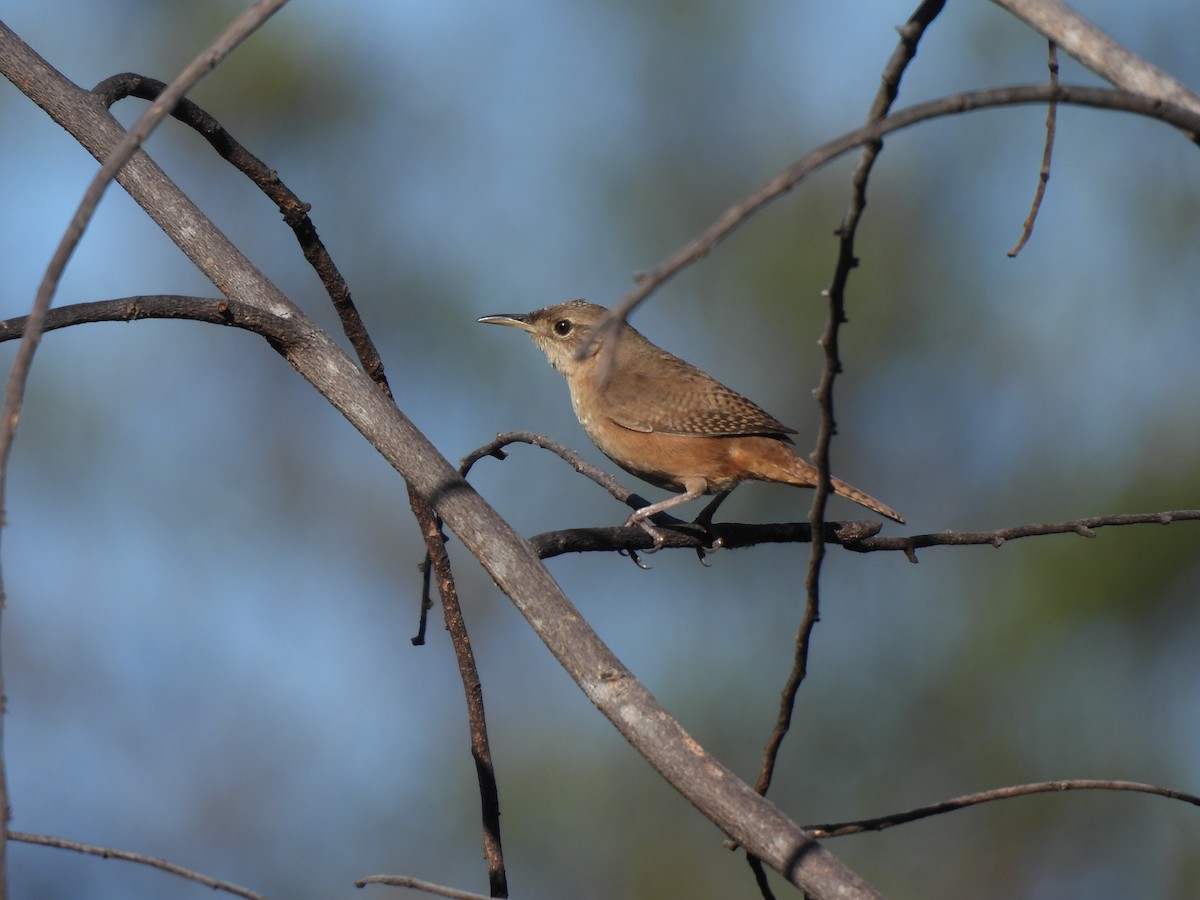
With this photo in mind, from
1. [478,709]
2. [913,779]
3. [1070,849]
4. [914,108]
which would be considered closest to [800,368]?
[913,779]

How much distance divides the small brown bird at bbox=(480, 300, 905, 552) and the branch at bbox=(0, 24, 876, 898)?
2.71m

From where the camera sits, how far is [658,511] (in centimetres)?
426

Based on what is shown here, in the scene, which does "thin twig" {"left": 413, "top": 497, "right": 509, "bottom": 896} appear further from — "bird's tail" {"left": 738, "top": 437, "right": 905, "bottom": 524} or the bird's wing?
the bird's wing

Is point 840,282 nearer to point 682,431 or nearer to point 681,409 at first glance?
point 682,431

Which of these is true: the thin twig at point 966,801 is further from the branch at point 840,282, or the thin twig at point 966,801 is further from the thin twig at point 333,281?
the thin twig at point 333,281

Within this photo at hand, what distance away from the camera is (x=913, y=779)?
32.7 feet

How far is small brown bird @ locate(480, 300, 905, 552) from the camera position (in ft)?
16.6

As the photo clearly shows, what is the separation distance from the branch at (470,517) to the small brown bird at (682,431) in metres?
2.71

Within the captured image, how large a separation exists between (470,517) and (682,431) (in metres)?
3.35

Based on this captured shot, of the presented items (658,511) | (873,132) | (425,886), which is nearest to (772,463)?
(658,511)

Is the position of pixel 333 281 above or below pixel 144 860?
above

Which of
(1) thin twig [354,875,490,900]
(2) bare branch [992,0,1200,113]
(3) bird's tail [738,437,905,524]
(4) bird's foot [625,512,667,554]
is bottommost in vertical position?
(1) thin twig [354,875,490,900]

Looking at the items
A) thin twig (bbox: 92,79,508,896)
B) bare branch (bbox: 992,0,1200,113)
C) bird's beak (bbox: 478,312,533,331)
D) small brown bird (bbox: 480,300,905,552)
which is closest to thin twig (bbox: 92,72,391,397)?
thin twig (bbox: 92,79,508,896)

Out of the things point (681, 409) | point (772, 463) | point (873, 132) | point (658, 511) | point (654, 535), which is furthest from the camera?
point (681, 409)
